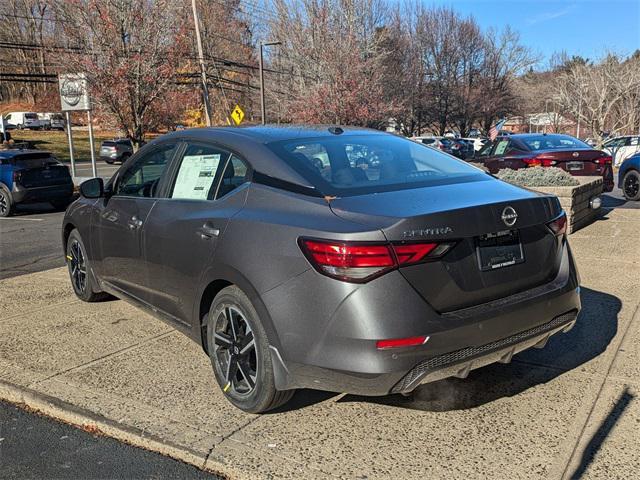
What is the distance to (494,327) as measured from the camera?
2959mm

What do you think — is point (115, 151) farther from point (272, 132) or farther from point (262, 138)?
point (262, 138)

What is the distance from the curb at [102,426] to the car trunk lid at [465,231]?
51.6 inches

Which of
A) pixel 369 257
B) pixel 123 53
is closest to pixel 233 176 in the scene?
pixel 369 257

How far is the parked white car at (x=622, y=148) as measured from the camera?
1008 inches

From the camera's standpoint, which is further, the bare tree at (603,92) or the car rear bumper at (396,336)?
the bare tree at (603,92)

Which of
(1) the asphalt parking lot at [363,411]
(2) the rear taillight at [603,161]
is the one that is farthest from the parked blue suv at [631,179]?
(1) the asphalt parking lot at [363,411]

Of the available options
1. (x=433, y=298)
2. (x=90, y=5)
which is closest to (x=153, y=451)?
(x=433, y=298)

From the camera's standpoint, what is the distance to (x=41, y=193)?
14469 mm

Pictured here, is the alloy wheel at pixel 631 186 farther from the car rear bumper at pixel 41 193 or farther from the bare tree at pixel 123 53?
the car rear bumper at pixel 41 193

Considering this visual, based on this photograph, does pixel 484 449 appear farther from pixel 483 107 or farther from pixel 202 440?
pixel 483 107

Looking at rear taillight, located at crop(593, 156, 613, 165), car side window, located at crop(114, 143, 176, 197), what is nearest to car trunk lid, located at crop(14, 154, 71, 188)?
car side window, located at crop(114, 143, 176, 197)

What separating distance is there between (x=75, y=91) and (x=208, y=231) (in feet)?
52.6

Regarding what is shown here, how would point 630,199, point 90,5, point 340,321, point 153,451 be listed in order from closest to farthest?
1. point 340,321
2. point 153,451
3. point 630,199
4. point 90,5

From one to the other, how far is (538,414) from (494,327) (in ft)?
2.17
